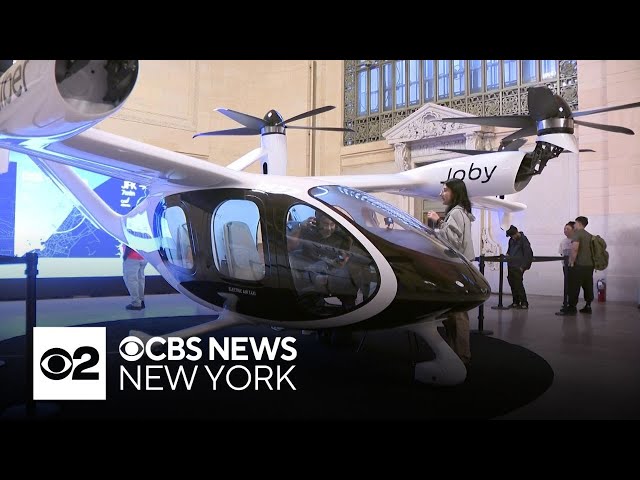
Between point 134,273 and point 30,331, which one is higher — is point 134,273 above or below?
above

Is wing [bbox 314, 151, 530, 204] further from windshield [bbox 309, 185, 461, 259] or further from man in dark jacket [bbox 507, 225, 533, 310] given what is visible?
man in dark jacket [bbox 507, 225, 533, 310]

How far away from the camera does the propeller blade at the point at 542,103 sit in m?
4.98

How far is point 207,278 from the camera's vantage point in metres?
4.20

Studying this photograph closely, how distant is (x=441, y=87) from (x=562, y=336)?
26.5 feet

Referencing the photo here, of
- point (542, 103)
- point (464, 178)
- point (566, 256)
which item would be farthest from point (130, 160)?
point (566, 256)

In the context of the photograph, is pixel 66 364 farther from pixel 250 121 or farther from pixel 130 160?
pixel 250 121

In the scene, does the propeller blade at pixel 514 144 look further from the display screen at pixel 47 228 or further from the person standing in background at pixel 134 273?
the display screen at pixel 47 228

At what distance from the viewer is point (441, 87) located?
40.0ft

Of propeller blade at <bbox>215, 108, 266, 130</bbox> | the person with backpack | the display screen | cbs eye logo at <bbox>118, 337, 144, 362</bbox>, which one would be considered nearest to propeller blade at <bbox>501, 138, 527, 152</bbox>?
the person with backpack

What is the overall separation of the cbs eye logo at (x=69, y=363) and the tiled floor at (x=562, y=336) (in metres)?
2.62

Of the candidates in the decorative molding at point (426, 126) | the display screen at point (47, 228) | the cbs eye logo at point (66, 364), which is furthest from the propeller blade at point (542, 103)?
the display screen at point (47, 228)

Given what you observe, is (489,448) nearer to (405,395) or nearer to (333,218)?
(405,395)

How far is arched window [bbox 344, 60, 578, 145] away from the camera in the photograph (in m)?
10.7

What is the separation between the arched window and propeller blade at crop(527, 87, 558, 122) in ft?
20.2
